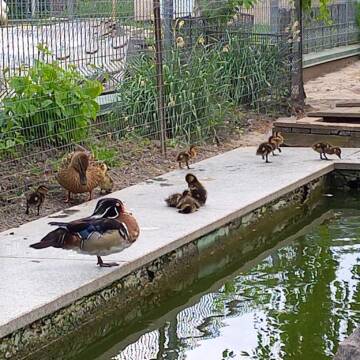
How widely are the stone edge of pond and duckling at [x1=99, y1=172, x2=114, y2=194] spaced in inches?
55.0

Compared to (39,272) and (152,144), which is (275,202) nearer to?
Answer: (152,144)

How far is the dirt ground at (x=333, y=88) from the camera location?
16386 mm

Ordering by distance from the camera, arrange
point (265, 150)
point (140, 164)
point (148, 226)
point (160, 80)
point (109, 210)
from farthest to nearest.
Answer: point (160, 80)
point (265, 150)
point (140, 164)
point (148, 226)
point (109, 210)

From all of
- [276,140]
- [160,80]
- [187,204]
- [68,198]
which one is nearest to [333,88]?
[276,140]

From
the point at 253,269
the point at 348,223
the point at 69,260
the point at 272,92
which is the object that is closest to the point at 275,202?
the point at 348,223

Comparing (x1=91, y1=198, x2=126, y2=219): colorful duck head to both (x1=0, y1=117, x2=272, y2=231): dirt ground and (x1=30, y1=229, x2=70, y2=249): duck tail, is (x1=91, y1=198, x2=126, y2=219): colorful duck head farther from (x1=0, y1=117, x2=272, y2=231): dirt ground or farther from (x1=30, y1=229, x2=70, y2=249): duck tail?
(x1=0, y1=117, x2=272, y2=231): dirt ground

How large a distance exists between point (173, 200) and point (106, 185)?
95 centimetres

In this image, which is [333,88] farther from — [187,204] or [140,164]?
[187,204]

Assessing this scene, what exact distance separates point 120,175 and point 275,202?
5.80ft

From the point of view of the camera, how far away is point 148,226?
8117 millimetres

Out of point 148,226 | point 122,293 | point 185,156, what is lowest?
point 122,293

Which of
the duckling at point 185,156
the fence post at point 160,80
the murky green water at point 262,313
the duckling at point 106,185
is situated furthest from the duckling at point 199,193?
the fence post at point 160,80

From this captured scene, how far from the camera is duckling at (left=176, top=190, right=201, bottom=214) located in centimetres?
859

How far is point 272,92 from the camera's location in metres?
14.7
